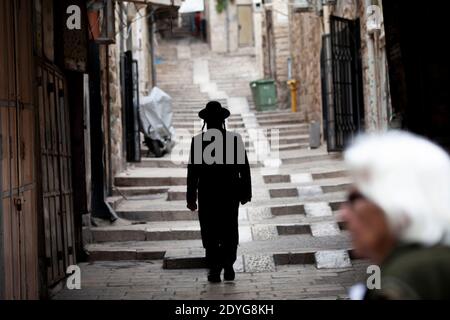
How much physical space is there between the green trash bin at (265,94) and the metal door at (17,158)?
1562 centimetres

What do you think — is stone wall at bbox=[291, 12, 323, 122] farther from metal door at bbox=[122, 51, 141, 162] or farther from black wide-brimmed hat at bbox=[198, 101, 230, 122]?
black wide-brimmed hat at bbox=[198, 101, 230, 122]

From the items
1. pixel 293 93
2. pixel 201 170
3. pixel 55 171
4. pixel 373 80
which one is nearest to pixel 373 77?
pixel 373 80

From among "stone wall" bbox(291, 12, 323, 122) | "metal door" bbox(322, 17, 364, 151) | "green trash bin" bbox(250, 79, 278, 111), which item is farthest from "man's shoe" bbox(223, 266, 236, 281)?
"green trash bin" bbox(250, 79, 278, 111)

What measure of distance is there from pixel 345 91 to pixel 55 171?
6.73 metres

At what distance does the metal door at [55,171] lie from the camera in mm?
6863

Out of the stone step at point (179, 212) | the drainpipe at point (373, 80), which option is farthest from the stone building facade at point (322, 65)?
the stone step at point (179, 212)

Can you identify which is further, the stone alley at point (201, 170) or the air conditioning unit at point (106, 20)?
the air conditioning unit at point (106, 20)

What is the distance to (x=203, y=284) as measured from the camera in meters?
7.50

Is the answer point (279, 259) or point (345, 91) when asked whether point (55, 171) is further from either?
point (345, 91)

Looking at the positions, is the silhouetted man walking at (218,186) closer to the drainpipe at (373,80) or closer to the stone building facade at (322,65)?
the stone building facade at (322,65)

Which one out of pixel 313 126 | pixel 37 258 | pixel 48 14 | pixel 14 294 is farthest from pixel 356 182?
pixel 313 126

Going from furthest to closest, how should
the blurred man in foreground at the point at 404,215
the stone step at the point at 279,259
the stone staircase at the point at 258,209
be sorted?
the stone staircase at the point at 258,209
the stone step at the point at 279,259
the blurred man in foreground at the point at 404,215

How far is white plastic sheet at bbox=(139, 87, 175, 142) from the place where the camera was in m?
15.6

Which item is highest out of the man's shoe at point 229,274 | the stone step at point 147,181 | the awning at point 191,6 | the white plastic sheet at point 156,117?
the awning at point 191,6
